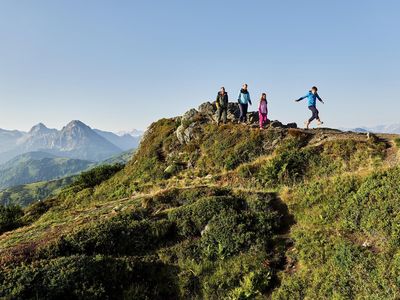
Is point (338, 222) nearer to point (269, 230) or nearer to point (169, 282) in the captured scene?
point (269, 230)

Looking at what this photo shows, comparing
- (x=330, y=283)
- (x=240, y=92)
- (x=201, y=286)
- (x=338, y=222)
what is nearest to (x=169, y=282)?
(x=201, y=286)

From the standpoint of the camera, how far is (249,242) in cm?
1395

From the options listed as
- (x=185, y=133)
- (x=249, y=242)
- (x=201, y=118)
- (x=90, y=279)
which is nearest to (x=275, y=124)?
(x=201, y=118)

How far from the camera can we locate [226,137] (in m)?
31.9

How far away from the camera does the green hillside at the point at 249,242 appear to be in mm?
11227

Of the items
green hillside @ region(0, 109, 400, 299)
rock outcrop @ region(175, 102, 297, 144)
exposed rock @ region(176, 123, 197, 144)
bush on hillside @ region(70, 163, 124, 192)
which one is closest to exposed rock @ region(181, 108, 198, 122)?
rock outcrop @ region(175, 102, 297, 144)

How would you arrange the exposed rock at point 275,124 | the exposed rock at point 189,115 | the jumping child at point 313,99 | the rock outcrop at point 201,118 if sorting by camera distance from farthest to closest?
the exposed rock at point 189,115 < the rock outcrop at point 201,118 < the exposed rock at point 275,124 < the jumping child at point 313,99

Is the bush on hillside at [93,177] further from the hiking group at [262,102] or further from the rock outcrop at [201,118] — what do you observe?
the hiking group at [262,102]

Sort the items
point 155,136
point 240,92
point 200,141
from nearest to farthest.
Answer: point 240,92
point 200,141
point 155,136

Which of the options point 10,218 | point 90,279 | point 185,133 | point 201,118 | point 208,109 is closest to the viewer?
point 90,279

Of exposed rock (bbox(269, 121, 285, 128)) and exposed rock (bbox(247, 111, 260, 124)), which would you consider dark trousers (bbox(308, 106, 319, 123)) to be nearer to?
exposed rock (bbox(269, 121, 285, 128))

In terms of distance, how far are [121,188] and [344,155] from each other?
22091 millimetres

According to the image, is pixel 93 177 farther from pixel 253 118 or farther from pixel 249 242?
pixel 249 242

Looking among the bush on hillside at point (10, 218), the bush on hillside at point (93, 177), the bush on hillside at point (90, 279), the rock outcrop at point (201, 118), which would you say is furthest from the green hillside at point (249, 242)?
the bush on hillside at point (93, 177)
